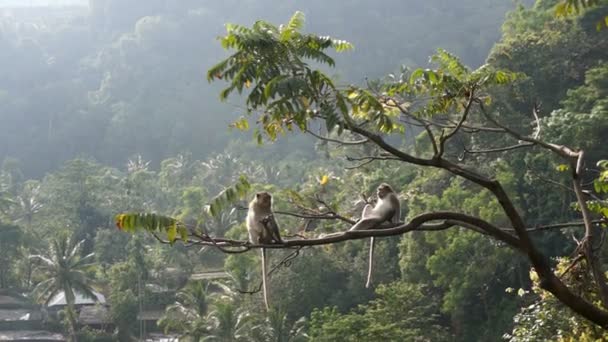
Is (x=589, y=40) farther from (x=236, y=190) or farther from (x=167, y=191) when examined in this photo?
(x=167, y=191)

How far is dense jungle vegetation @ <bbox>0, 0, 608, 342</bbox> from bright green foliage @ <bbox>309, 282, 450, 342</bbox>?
0.08 m

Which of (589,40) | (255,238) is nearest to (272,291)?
(589,40)

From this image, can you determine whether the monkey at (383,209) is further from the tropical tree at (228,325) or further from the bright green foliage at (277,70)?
the tropical tree at (228,325)

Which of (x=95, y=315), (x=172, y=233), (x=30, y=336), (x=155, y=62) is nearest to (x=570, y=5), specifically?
(x=172, y=233)

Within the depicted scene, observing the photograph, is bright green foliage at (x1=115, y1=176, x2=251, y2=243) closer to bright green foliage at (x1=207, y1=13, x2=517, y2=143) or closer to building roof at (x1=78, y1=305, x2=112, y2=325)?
bright green foliage at (x1=207, y1=13, x2=517, y2=143)

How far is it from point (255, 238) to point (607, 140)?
2224cm

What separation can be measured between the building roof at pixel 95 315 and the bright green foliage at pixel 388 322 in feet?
55.8

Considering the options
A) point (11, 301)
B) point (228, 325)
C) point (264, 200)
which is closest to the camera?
point (264, 200)

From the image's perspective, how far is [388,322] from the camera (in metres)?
24.2

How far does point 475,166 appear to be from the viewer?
3028 cm

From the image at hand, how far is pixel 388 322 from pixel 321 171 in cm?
1698

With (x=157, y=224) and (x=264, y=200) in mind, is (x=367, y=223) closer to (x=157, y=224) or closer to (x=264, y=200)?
(x=264, y=200)

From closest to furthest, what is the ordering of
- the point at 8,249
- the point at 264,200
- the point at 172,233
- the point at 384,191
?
the point at 172,233 → the point at 264,200 → the point at 384,191 → the point at 8,249

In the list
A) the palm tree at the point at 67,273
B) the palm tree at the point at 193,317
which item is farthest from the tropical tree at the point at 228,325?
the palm tree at the point at 67,273
